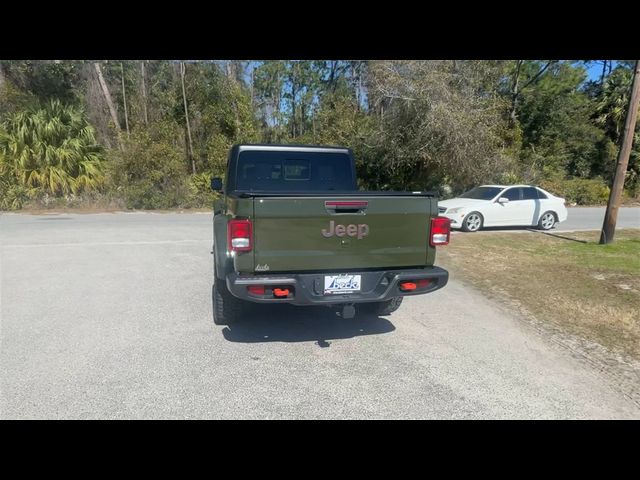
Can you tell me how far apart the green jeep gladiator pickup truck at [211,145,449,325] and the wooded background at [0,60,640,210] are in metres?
13.6

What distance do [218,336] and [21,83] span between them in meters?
26.7

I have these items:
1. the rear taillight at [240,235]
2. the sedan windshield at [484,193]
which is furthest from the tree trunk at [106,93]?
the rear taillight at [240,235]

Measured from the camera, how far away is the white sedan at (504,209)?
1129 centimetres

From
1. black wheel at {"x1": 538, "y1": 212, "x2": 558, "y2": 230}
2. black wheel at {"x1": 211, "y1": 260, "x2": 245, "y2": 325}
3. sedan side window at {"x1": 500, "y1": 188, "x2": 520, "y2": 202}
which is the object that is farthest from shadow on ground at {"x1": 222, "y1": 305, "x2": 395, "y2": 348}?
black wheel at {"x1": 538, "y1": 212, "x2": 558, "y2": 230}

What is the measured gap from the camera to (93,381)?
10.3ft

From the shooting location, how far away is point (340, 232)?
350 cm

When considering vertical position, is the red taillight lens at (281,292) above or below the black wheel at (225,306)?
above

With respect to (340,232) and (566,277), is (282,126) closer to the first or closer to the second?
(566,277)

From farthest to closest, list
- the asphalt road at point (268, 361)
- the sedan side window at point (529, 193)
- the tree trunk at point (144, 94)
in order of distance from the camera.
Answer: the tree trunk at point (144, 94) < the sedan side window at point (529, 193) < the asphalt road at point (268, 361)

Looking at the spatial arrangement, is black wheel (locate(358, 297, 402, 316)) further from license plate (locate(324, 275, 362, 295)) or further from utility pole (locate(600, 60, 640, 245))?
utility pole (locate(600, 60, 640, 245))

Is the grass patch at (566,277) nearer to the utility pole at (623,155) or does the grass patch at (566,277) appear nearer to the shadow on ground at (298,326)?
the utility pole at (623,155)

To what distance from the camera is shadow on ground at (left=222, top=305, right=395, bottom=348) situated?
4.08m

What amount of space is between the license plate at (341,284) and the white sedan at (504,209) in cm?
837

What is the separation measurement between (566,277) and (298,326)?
4.87m
